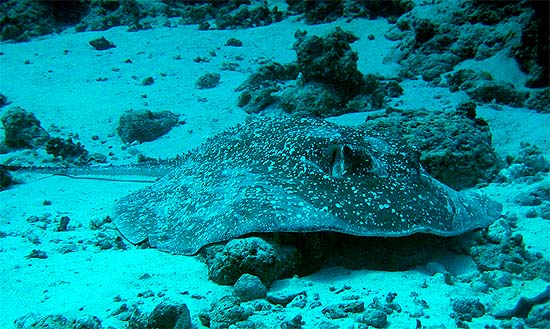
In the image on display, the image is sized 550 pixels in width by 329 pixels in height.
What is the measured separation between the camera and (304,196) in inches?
124

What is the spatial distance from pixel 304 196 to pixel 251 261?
0.67 metres

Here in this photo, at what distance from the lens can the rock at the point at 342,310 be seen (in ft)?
8.96

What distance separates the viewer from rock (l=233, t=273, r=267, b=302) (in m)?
2.97

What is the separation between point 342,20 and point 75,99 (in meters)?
9.42

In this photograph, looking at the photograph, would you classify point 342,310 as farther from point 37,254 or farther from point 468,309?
point 37,254

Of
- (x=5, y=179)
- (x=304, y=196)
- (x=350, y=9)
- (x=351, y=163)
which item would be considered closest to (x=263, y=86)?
(x=5, y=179)

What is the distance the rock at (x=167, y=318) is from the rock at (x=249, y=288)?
19.3 inches

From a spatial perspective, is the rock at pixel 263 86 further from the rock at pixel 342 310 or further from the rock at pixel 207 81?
the rock at pixel 342 310

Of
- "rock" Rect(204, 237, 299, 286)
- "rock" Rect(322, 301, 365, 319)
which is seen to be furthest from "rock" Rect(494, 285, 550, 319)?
"rock" Rect(204, 237, 299, 286)

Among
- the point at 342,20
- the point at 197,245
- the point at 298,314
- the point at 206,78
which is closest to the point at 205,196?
the point at 197,245

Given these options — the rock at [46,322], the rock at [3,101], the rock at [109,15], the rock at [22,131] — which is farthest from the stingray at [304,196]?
the rock at [109,15]

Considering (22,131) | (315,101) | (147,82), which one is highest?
(315,101)

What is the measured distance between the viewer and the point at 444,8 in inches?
413

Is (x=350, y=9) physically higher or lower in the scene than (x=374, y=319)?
higher
